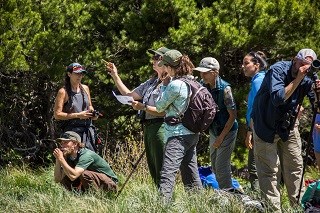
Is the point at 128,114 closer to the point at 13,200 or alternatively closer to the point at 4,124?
the point at 4,124

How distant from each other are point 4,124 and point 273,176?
19.4 ft

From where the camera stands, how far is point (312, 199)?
5805 millimetres

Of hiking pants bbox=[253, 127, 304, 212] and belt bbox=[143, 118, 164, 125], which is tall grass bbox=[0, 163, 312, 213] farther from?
belt bbox=[143, 118, 164, 125]

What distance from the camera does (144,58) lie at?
10.1 meters

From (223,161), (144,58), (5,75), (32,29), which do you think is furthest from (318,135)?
(5,75)

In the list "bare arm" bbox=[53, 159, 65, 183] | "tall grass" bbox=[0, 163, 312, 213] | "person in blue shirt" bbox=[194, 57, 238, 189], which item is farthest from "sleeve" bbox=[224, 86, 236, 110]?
"bare arm" bbox=[53, 159, 65, 183]

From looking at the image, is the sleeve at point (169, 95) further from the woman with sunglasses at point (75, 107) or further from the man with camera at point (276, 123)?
the woman with sunglasses at point (75, 107)

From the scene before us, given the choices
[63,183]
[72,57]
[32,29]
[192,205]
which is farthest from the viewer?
[72,57]

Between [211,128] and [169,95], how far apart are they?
4.45ft

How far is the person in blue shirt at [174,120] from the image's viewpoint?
6.07 m

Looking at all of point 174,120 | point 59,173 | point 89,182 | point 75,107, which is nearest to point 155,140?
point 174,120

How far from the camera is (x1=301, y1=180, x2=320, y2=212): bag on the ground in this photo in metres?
5.61

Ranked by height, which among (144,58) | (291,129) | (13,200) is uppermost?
(144,58)

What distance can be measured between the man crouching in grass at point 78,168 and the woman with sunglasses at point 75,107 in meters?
0.46
